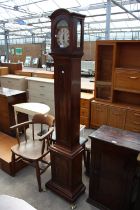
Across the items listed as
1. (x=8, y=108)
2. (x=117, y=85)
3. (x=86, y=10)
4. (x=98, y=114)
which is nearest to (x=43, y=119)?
(x=8, y=108)

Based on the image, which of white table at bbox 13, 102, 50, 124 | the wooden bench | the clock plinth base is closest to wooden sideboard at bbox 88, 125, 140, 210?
the clock plinth base

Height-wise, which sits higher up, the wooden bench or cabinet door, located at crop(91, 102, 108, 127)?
cabinet door, located at crop(91, 102, 108, 127)

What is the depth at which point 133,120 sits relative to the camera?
3.28m

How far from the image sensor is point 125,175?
163cm

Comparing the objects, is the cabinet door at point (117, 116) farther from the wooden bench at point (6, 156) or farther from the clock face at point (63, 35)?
the clock face at point (63, 35)

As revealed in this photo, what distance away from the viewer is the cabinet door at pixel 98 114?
3.57m

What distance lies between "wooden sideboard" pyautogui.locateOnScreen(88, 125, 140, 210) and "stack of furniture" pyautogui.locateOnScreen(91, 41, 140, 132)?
1529 millimetres

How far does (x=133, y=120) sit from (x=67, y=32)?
2.25 metres

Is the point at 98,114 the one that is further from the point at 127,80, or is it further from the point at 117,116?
the point at 127,80

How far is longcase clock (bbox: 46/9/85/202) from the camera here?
1.61m

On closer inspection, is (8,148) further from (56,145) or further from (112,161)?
(112,161)

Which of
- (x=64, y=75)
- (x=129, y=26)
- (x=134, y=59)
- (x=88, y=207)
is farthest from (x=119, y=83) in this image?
(x=129, y=26)

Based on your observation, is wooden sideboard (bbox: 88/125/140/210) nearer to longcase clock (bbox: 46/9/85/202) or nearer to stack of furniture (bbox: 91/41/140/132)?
longcase clock (bbox: 46/9/85/202)

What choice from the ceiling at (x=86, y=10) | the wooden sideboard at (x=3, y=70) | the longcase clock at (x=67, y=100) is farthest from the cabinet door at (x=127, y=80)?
the wooden sideboard at (x=3, y=70)
